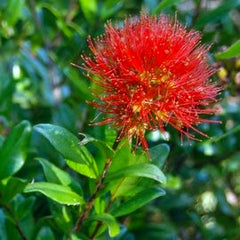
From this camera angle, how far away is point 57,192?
1499 millimetres

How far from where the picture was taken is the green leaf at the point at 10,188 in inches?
62.0

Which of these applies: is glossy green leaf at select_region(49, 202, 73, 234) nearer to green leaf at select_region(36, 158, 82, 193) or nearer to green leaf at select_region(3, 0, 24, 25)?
green leaf at select_region(36, 158, 82, 193)

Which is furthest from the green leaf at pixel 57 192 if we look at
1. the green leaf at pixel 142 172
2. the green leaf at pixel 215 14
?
the green leaf at pixel 215 14

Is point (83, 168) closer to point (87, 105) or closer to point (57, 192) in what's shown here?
point (57, 192)

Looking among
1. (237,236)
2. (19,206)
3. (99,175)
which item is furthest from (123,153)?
(237,236)

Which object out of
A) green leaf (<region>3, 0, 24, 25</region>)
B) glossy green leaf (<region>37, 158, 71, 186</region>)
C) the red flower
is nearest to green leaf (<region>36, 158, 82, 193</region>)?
glossy green leaf (<region>37, 158, 71, 186</region>)

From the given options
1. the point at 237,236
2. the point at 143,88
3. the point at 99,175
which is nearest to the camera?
the point at 143,88

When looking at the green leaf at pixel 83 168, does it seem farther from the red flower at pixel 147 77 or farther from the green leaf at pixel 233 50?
the green leaf at pixel 233 50

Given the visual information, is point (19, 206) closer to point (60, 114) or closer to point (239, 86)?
point (60, 114)

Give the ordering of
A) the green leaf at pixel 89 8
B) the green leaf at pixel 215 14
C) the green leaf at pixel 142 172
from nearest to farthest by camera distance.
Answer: the green leaf at pixel 142 172, the green leaf at pixel 215 14, the green leaf at pixel 89 8

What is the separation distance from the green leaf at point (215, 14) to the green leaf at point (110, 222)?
0.70 m

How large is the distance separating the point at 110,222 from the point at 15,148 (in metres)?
0.35

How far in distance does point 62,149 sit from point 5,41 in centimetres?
107

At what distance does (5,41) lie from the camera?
2420 millimetres
